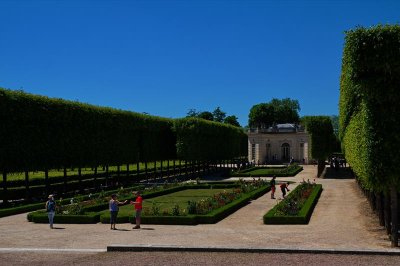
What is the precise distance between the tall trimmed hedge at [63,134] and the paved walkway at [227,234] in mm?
9096

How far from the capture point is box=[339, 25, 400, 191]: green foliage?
56.6 ft

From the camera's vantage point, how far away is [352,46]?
17562 millimetres

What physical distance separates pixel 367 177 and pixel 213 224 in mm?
8455

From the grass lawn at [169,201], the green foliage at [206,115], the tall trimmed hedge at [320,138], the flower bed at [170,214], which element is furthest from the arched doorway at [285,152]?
the green foliage at [206,115]

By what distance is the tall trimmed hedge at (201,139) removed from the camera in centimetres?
6369

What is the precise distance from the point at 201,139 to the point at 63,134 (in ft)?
91.9

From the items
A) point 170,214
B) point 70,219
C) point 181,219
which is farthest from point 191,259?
point 70,219

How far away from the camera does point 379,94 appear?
709 inches

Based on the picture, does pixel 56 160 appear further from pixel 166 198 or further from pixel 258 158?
pixel 258 158

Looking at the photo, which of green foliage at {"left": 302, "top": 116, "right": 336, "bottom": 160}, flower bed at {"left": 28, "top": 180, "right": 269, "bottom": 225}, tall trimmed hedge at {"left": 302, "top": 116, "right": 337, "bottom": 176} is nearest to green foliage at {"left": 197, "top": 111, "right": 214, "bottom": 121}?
tall trimmed hedge at {"left": 302, "top": 116, "right": 337, "bottom": 176}

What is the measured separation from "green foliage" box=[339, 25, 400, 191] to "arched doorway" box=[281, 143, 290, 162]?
84480 mm

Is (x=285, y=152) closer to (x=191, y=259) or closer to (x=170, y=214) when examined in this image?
(x=170, y=214)

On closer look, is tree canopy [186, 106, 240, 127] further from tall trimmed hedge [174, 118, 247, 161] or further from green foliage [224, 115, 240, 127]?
tall trimmed hedge [174, 118, 247, 161]

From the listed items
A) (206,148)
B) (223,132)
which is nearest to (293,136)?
(223,132)
